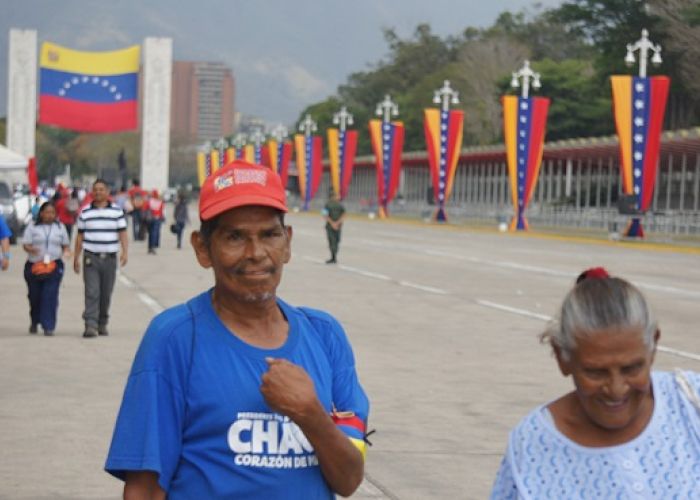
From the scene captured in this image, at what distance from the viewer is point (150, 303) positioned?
1981cm

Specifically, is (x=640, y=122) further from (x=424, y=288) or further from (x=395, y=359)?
(x=395, y=359)

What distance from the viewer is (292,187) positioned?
13675 cm

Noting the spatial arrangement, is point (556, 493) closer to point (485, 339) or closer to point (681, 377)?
point (681, 377)

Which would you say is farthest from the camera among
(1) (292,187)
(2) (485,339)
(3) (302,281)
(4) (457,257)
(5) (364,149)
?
(5) (364,149)

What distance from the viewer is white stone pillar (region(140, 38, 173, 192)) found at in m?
102

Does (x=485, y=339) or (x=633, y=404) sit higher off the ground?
(x=633, y=404)

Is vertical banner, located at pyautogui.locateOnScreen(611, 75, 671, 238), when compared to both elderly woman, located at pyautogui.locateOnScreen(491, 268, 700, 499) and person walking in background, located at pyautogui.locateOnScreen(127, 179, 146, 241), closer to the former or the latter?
person walking in background, located at pyautogui.locateOnScreen(127, 179, 146, 241)

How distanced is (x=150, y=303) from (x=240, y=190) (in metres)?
16.4

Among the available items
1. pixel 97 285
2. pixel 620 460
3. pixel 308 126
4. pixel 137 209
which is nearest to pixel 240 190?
pixel 620 460

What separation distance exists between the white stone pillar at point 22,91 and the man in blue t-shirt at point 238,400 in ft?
327

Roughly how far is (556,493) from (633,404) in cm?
25

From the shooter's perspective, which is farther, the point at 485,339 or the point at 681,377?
the point at 485,339

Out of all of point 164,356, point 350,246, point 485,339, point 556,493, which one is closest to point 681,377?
point 556,493

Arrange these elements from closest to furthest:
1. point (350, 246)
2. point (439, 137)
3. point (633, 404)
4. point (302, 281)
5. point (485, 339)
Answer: point (633, 404) < point (485, 339) < point (302, 281) < point (350, 246) < point (439, 137)
